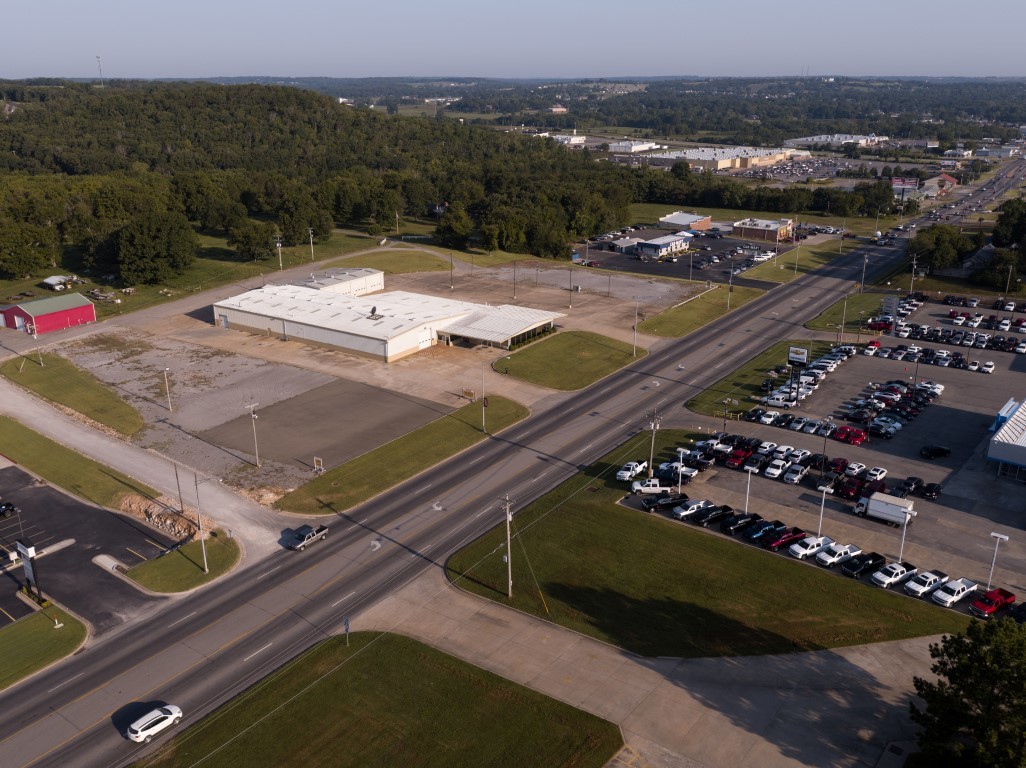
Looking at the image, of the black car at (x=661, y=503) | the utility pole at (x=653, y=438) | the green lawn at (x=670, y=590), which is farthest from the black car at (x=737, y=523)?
the utility pole at (x=653, y=438)

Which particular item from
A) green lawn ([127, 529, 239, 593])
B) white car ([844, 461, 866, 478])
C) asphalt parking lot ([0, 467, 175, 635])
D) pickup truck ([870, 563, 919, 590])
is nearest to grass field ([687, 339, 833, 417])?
white car ([844, 461, 866, 478])

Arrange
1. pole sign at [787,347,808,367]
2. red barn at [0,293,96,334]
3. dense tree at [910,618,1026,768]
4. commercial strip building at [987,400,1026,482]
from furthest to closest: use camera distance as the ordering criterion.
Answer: red barn at [0,293,96,334] < pole sign at [787,347,808,367] < commercial strip building at [987,400,1026,482] < dense tree at [910,618,1026,768]

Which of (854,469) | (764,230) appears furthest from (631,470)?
(764,230)

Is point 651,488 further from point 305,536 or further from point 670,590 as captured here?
point 305,536

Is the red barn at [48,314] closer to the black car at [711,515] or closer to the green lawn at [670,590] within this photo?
the green lawn at [670,590]

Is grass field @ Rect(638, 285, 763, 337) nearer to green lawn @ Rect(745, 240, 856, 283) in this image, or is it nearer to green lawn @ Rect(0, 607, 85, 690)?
green lawn @ Rect(745, 240, 856, 283)

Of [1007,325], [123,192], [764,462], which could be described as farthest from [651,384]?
[123,192]

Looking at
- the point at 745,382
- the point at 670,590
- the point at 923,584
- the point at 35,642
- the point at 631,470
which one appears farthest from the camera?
the point at 745,382
